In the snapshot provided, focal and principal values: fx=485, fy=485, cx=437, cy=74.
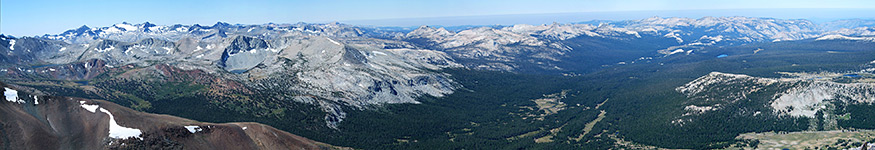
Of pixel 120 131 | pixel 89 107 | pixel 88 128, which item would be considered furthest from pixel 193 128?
pixel 89 107

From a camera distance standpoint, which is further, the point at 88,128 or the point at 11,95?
the point at 88,128

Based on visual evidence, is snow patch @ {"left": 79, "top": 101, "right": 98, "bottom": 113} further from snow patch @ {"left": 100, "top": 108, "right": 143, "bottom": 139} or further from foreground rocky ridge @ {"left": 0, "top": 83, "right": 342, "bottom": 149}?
snow patch @ {"left": 100, "top": 108, "right": 143, "bottom": 139}

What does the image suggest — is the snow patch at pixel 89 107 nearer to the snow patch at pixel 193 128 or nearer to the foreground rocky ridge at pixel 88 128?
the foreground rocky ridge at pixel 88 128

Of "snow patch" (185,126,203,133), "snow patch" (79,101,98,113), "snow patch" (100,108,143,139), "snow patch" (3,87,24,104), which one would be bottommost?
"snow patch" (185,126,203,133)

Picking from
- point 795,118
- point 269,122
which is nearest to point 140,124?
point 269,122

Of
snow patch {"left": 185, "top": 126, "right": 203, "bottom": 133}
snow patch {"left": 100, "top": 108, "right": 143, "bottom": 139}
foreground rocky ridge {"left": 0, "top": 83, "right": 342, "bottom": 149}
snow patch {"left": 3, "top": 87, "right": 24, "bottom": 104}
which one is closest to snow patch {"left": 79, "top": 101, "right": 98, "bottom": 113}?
foreground rocky ridge {"left": 0, "top": 83, "right": 342, "bottom": 149}

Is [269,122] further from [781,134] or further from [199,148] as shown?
[781,134]

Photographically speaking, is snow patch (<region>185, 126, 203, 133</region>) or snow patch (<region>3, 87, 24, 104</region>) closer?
snow patch (<region>3, 87, 24, 104</region>)

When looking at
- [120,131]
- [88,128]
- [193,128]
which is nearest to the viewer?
[88,128]

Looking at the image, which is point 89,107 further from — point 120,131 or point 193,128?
point 193,128
